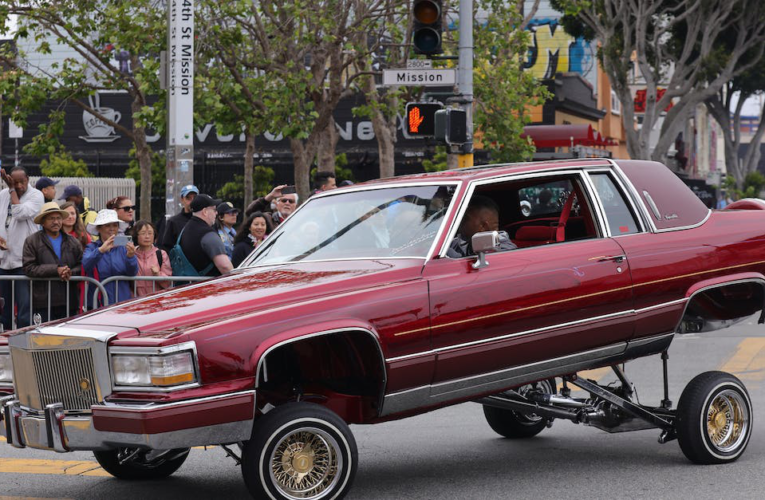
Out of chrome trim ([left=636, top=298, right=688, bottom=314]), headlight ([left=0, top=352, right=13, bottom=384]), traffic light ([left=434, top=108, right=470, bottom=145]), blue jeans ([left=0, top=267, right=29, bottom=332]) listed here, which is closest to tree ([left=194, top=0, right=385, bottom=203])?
traffic light ([left=434, top=108, right=470, bottom=145])

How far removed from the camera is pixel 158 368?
17.9ft

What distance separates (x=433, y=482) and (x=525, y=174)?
1.91m

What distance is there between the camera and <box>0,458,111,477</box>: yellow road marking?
7.36 metres

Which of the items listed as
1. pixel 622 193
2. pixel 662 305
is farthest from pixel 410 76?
pixel 662 305

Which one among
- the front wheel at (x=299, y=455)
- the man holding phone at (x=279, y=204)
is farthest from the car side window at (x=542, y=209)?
the man holding phone at (x=279, y=204)

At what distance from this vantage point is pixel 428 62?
14.9 m

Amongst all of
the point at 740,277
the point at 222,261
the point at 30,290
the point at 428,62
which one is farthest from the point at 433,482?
the point at 428,62

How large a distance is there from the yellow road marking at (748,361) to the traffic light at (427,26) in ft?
15.9

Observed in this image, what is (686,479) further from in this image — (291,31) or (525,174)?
(291,31)

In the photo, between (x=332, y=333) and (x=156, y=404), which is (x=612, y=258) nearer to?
(x=332, y=333)

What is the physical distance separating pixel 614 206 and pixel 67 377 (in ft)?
11.5

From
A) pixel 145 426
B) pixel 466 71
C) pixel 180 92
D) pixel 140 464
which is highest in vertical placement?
pixel 466 71

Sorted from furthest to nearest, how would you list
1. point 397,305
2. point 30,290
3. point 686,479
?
point 30,290 → point 686,479 → point 397,305

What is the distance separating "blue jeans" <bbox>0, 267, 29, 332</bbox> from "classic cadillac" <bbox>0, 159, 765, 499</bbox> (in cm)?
479
